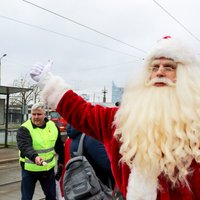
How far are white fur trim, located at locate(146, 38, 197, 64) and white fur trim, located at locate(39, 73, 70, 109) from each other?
22.1 inches

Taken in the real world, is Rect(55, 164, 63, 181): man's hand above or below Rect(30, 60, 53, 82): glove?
below

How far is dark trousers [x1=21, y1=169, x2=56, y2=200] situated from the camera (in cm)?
410

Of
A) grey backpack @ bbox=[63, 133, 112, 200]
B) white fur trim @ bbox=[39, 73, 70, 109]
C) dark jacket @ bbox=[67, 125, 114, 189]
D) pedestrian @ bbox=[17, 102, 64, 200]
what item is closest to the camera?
white fur trim @ bbox=[39, 73, 70, 109]

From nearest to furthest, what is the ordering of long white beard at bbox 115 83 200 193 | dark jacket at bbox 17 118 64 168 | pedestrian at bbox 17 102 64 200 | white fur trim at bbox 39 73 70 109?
long white beard at bbox 115 83 200 193 < white fur trim at bbox 39 73 70 109 < dark jacket at bbox 17 118 64 168 < pedestrian at bbox 17 102 64 200

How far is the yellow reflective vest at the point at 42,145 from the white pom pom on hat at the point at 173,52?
7.72 feet

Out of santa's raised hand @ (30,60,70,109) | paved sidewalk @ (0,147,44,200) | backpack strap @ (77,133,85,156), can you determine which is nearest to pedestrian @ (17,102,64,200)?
backpack strap @ (77,133,85,156)

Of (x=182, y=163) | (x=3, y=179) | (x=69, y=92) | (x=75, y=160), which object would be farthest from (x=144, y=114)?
(x=3, y=179)

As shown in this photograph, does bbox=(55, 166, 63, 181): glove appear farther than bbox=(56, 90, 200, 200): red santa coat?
Yes

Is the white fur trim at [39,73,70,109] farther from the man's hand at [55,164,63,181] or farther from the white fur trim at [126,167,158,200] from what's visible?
the man's hand at [55,164,63,181]

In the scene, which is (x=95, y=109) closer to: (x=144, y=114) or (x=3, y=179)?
(x=144, y=114)

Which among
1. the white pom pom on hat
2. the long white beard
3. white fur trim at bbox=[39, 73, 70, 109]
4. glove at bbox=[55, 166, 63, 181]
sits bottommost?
glove at bbox=[55, 166, 63, 181]

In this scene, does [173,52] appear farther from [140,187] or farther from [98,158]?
[98,158]

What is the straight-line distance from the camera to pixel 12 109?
4809 centimetres

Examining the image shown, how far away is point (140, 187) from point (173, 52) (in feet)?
2.61
